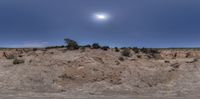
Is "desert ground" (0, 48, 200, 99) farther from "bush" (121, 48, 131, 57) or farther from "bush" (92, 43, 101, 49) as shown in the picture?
"bush" (92, 43, 101, 49)

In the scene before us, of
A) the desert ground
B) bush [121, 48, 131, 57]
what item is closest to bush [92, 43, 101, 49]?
the desert ground

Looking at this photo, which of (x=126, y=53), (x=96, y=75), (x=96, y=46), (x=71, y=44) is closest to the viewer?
(x=96, y=75)

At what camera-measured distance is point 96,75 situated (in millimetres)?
56812

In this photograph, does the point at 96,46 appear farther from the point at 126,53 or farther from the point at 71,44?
the point at 126,53

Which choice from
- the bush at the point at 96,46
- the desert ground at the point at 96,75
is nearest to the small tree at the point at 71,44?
the desert ground at the point at 96,75

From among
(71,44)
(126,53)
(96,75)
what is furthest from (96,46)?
(96,75)

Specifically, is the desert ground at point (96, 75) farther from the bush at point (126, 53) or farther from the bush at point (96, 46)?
the bush at point (96, 46)

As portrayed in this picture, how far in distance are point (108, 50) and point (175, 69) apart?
11.6 meters

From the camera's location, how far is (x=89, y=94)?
163 ft

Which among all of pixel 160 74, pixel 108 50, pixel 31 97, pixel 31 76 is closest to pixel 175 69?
pixel 160 74

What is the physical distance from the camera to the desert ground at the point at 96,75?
5056 cm

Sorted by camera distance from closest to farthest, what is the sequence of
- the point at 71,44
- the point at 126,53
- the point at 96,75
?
1. the point at 96,75
2. the point at 126,53
3. the point at 71,44

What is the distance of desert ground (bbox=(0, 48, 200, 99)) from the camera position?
166 ft

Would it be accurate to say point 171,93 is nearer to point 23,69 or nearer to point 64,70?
point 64,70
